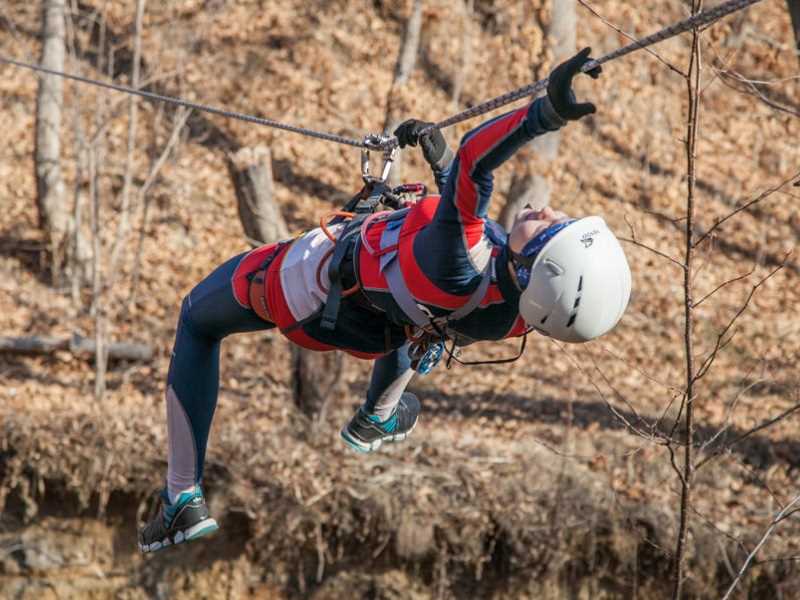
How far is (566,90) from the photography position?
283 cm

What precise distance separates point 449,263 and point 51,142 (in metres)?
7.20

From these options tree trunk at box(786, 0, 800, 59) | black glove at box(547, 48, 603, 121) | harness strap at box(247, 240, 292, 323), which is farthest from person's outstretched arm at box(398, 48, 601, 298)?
tree trunk at box(786, 0, 800, 59)

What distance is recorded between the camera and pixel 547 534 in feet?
26.7

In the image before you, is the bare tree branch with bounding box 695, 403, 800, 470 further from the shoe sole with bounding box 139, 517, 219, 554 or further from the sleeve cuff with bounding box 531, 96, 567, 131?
the shoe sole with bounding box 139, 517, 219, 554

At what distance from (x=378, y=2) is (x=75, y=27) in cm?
322

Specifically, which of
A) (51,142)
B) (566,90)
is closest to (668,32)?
(566,90)

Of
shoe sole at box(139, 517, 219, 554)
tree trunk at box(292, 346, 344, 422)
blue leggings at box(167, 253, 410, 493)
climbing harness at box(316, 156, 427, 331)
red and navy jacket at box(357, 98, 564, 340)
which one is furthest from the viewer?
tree trunk at box(292, 346, 344, 422)

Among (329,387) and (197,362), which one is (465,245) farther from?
(329,387)

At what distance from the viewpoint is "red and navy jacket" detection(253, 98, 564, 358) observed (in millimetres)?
3084

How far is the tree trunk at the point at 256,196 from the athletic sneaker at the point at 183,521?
3.53 m

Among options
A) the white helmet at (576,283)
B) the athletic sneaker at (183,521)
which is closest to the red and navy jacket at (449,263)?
the white helmet at (576,283)

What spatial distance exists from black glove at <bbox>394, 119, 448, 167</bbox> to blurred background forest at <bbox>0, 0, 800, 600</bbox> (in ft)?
9.91

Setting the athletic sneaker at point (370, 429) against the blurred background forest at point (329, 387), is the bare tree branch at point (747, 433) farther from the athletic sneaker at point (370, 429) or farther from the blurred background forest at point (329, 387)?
the blurred background forest at point (329, 387)

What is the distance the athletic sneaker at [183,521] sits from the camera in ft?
13.9
